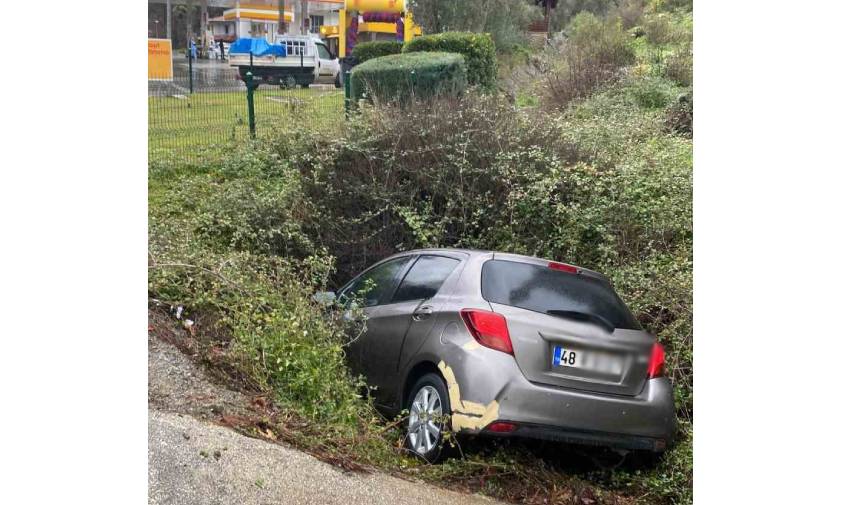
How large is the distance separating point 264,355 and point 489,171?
1512 mm

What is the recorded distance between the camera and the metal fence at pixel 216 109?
433cm

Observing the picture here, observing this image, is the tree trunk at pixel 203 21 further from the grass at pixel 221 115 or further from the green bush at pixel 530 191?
the green bush at pixel 530 191

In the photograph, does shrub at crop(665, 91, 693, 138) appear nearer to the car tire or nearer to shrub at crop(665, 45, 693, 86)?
shrub at crop(665, 45, 693, 86)

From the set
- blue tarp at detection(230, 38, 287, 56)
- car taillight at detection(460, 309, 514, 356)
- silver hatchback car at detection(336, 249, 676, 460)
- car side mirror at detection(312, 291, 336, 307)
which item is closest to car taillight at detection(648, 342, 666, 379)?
silver hatchback car at detection(336, 249, 676, 460)

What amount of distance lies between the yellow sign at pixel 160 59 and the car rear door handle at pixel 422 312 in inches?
67.0

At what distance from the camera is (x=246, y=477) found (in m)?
3.63

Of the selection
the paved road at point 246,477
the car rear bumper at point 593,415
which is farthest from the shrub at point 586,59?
the paved road at point 246,477

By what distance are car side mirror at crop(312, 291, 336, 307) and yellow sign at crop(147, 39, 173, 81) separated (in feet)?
4.31

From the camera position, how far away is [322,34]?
4.54 metres

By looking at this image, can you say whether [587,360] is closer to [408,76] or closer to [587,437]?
[587,437]
